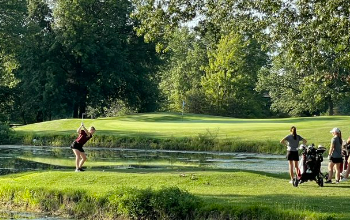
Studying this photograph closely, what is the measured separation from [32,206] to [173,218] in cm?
492

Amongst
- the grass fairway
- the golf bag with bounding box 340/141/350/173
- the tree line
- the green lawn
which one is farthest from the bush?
the golf bag with bounding box 340/141/350/173

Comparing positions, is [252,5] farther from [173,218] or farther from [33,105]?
[33,105]

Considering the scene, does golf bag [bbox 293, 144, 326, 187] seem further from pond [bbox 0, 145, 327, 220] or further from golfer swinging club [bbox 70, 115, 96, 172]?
golfer swinging club [bbox 70, 115, 96, 172]

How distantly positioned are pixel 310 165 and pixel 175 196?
6.05 meters

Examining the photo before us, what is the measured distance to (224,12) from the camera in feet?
78.7

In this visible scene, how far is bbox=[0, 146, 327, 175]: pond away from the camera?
3081cm

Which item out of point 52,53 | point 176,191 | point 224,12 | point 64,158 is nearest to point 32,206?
point 176,191

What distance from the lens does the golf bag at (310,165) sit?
21.4 meters

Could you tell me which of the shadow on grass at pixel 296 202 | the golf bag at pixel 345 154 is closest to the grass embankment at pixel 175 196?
the shadow on grass at pixel 296 202

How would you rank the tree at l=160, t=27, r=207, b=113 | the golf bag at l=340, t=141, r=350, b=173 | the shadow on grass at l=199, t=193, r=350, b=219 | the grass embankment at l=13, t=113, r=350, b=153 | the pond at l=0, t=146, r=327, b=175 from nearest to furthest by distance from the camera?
the shadow on grass at l=199, t=193, r=350, b=219
the golf bag at l=340, t=141, r=350, b=173
the pond at l=0, t=146, r=327, b=175
the grass embankment at l=13, t=113, r=350, b=153
the tree at l=160, t=27, r=207, b=113

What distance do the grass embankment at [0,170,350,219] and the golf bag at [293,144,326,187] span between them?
10.7 inches

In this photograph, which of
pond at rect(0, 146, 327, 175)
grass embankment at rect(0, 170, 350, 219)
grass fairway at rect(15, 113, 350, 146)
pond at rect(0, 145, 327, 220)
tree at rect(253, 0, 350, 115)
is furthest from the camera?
grass fairway at rect(15, 113, 350, 146)

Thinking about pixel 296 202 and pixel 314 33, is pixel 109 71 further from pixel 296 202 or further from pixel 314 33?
pixel 296 202

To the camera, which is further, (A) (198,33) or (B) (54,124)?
(B) (54,124)
